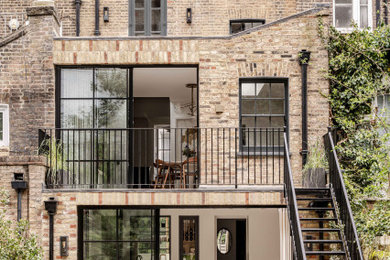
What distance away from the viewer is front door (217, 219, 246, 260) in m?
22.5

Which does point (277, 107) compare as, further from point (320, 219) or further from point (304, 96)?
point (320, 219)

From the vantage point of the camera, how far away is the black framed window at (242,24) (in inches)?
617

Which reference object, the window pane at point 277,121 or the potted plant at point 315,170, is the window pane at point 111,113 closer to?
the window pane at point 277,121

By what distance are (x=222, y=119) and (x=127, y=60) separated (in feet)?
7.22

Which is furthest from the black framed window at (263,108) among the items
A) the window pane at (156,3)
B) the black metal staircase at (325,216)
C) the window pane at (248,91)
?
the window pane at (156,3)

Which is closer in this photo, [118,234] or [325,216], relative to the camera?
[325,216]

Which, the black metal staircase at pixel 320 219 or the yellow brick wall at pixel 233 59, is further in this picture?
the yellow brick wall at pixel 233 59

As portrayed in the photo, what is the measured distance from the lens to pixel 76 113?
42.2 feet

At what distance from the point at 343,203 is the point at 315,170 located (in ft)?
4.42

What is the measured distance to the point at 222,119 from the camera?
12.8 metres

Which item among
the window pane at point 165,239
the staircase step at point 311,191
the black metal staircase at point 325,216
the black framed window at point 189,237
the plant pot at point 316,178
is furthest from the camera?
the black framed window at point 189,237

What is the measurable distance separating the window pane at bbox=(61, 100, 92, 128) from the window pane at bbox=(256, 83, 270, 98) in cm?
337

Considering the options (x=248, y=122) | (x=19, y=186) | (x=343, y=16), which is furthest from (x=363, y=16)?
(x=19, y=186)

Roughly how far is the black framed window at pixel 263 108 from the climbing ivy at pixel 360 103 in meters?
0.97
